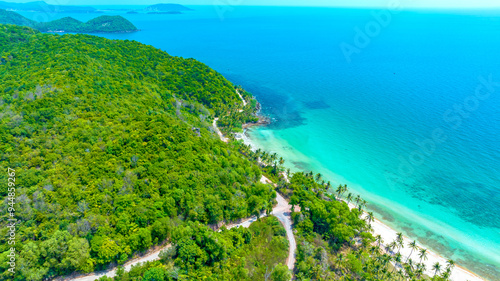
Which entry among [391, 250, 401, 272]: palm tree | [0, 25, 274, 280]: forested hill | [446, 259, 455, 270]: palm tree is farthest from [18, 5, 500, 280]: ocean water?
[0, 25, 274, 280]: forested hill

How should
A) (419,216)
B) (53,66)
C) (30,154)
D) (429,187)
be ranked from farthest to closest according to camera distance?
(53,66)
(429,187)
(419,216)
(30,154)

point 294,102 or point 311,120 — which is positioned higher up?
point 294,102

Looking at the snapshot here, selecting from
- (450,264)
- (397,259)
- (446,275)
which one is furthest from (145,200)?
(450,264)

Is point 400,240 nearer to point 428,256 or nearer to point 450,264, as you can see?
point 428,256

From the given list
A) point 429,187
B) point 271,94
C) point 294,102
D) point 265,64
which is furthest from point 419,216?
point 265,64

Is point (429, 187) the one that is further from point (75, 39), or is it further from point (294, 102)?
point (75, 39)
